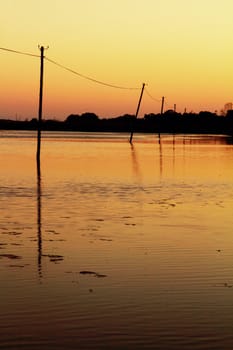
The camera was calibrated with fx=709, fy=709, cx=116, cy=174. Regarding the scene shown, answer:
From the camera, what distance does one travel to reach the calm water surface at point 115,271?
8148 millimetres

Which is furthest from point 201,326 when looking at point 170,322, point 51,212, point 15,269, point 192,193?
point 192,193

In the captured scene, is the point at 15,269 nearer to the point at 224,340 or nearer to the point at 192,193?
the point at 224,340

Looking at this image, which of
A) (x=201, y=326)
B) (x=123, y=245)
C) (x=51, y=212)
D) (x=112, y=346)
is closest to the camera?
(x=112, y=346)

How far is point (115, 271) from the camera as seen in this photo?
11.8 m

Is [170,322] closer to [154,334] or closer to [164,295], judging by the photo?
[154,334]

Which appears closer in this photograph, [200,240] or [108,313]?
[108,313]

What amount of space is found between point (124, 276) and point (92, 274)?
1.72 feet

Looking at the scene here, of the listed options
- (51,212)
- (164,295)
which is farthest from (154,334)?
(51,212)

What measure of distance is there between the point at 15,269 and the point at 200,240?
5.20m

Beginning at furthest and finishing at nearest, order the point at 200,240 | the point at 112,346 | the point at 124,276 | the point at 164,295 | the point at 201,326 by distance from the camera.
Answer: the point at 200,240 → the point at 124,276 → the point at 164,295 → the point at 201,326 → the point at 112,346

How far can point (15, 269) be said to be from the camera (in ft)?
38.5

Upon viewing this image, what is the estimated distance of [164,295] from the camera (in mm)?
10031

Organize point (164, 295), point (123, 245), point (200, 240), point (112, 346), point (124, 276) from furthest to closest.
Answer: point (200, 240), point (123, 245), point (124, 276), point (164, 295), point (112, 346)

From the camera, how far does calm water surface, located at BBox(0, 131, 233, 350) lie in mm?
8148
